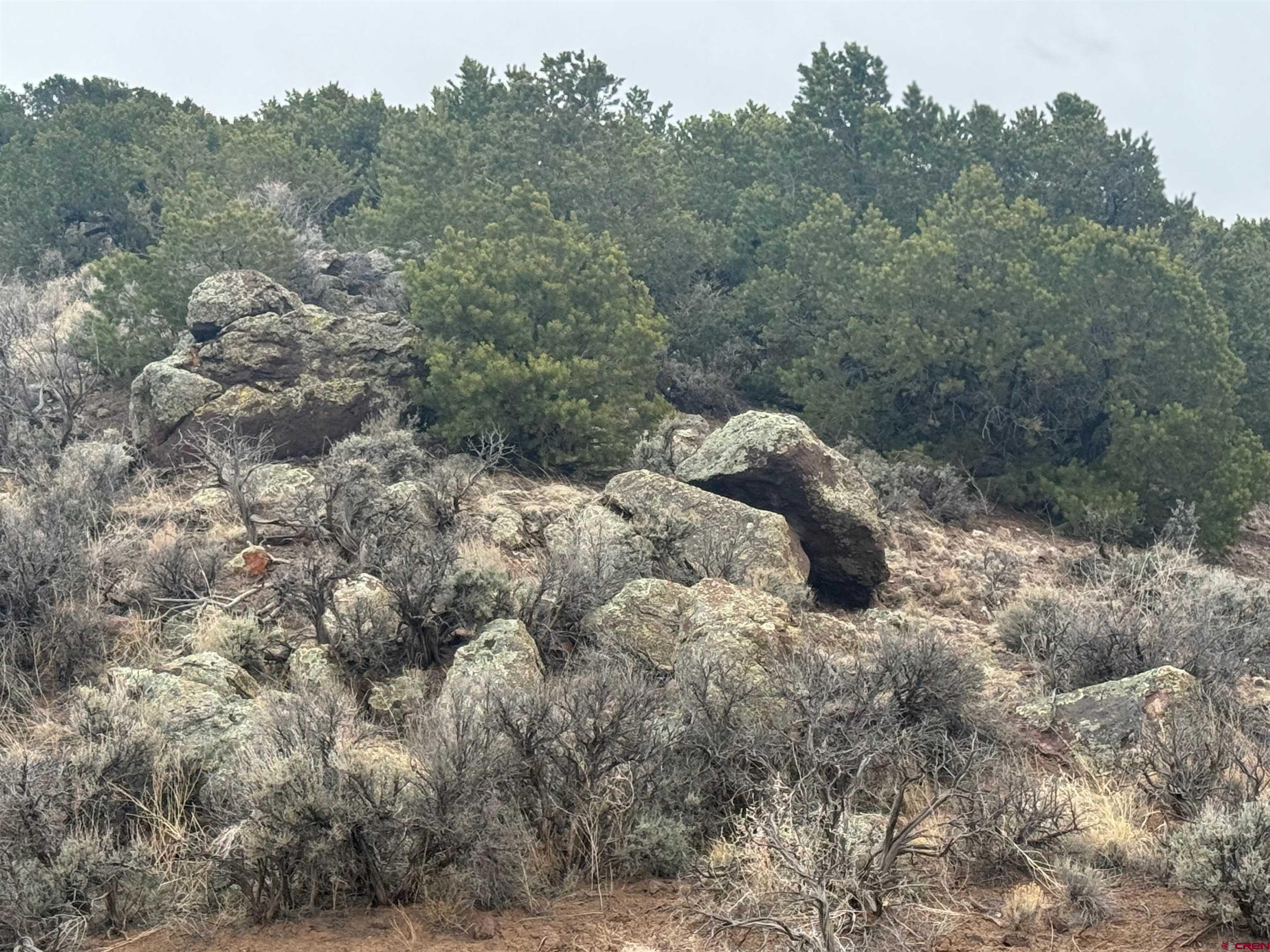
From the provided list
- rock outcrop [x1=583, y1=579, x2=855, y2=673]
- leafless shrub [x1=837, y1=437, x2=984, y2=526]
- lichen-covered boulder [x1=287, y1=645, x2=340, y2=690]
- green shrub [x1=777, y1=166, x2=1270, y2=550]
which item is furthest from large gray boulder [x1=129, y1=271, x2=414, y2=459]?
green shrub [x1=777, y1=166, x2=1270, y2=550]

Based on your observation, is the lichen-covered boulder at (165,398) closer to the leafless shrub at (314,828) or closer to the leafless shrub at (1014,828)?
the leafless shrub at (314,828)

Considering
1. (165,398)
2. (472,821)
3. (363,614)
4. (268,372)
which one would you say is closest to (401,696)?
(363,614)

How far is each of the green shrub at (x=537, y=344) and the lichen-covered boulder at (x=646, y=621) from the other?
18.5 ft

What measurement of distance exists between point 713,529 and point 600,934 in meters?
5.76

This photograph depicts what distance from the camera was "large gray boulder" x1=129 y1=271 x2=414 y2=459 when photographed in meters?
13.2

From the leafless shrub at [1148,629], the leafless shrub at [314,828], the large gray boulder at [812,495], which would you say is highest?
the large gray boulder at [812,495]

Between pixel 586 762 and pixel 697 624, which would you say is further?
pixel 697 624

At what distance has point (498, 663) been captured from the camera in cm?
741

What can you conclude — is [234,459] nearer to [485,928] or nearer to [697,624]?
[697,624]

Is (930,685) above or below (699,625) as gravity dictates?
below

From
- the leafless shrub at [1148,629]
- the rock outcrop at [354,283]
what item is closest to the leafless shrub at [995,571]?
the leafless shrub at [1148,629]

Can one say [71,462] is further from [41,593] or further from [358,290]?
[358,290]

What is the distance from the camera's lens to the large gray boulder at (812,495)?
11328mm

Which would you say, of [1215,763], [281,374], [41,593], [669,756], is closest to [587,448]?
[281,374]
